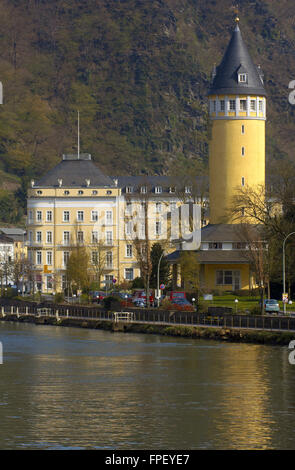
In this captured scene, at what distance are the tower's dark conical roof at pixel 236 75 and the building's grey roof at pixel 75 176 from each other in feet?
120

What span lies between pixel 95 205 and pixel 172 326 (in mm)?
70688

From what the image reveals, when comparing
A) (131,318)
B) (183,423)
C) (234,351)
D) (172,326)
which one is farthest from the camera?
(131,318)

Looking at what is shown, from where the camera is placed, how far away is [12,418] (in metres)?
56.6

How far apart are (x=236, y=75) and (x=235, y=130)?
642 centimetres

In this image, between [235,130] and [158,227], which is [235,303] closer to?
[235,130]

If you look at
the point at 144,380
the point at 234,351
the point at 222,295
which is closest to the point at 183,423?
the point at 144,380

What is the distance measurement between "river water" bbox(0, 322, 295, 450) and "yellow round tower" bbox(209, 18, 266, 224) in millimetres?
42472

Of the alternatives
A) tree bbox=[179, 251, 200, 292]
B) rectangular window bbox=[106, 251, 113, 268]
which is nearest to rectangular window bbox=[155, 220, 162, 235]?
rectangular window bbox=[106, 251, 113, 268]

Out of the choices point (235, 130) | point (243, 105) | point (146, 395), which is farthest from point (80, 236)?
point (146, 395)

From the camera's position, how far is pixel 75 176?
167625mm

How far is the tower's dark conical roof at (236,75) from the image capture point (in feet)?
435

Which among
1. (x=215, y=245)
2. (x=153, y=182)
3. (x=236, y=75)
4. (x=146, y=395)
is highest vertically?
(x=236, y=75)

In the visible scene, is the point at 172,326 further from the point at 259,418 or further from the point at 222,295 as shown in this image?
the point at 259,418

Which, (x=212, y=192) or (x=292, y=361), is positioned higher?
(x=212, y=192)
